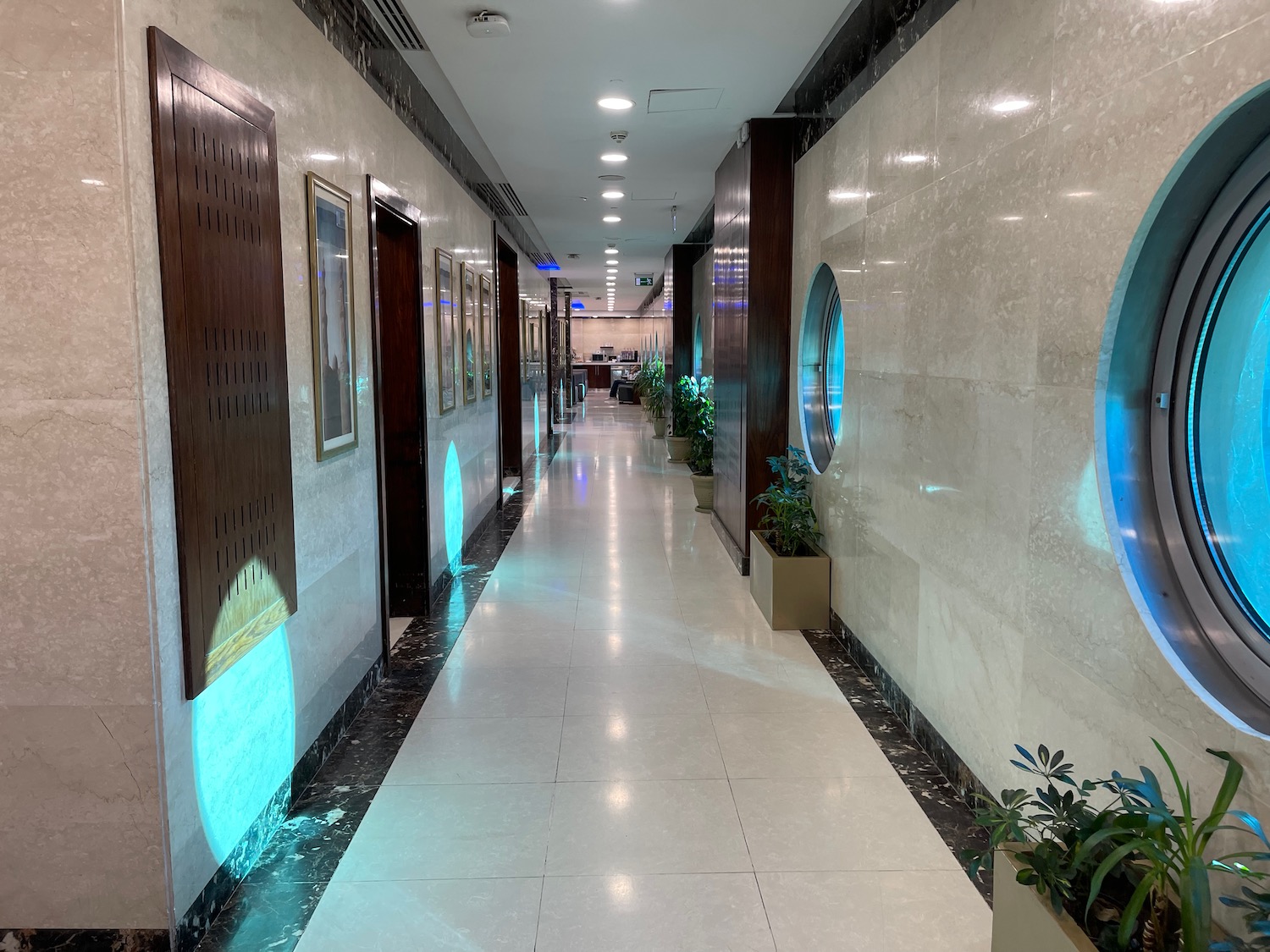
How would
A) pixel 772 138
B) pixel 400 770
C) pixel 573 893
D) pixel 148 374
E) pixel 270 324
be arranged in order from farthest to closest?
pixel 772 138 < pixel 400 770 < pixel 270 324 < pixel 573 893 < pixel 148 374

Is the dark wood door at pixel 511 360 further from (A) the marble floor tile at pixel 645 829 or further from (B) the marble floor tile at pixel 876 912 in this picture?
(B) the marble floor tile at pixel 876 912

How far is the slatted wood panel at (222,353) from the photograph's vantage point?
2334mm

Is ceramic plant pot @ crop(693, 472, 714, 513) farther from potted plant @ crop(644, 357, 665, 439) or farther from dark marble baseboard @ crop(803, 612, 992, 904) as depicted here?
potted plant @ crop(644, 357, 665, 439)

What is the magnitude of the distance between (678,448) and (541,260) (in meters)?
4.63

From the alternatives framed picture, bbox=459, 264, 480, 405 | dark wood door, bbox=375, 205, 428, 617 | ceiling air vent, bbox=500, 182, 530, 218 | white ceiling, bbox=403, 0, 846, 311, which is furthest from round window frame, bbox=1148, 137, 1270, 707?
ceiling air vent, bbox=500, 182, 530, 218

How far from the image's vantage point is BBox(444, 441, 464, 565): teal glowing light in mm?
6453

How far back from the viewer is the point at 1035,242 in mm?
2645

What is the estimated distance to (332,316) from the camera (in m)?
3.71

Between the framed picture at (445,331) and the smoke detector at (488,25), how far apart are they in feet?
6.39

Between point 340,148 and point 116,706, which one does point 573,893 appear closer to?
point 116,706

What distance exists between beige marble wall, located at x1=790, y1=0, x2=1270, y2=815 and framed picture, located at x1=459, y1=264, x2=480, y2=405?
3.64 m

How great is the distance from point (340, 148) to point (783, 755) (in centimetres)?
325

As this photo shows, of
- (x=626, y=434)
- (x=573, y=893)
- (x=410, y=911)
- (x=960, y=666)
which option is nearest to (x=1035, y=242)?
(x=960, y=666)

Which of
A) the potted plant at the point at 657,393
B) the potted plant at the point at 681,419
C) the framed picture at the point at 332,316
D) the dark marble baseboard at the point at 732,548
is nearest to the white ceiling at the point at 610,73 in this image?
the framed picture at the point at 332,316
